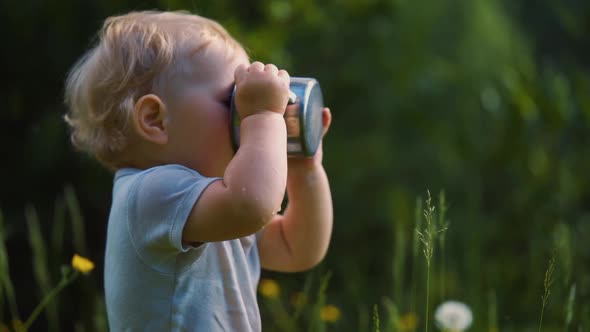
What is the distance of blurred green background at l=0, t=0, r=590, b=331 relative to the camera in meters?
2.73

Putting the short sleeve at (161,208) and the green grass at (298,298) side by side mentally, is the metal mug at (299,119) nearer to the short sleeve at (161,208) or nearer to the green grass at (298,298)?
the short sleeve at (161,208)

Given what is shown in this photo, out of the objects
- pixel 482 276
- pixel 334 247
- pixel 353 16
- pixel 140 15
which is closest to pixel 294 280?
pixel 334 247

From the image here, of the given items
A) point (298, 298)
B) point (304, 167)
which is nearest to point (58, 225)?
point (298, 298)

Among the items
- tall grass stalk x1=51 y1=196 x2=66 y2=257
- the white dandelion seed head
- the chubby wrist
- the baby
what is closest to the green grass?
tall grass stalk x1=51 y1=196 x2=66 y2=257

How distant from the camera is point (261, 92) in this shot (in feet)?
4.56

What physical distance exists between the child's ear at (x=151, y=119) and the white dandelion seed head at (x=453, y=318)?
836 millimetres

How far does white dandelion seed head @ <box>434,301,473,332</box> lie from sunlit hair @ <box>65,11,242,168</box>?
33.2 inches

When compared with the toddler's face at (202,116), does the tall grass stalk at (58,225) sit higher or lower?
lower

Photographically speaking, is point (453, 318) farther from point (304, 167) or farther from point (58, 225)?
point (58, 225)

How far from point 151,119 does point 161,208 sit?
0.64ft

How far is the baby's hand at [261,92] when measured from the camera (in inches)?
54.8

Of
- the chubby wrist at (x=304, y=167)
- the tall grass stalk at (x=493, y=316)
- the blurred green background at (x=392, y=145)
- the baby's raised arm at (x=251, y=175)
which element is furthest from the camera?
the blurred green background at (x=392, y=145)

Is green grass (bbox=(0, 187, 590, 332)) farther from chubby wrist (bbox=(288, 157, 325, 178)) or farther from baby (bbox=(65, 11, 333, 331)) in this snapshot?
baby (bbox=(65, 11, 333, 331))

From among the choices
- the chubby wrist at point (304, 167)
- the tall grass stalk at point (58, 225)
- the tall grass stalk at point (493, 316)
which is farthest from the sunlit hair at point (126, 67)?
the tall grass stalk at point (58, 225)
